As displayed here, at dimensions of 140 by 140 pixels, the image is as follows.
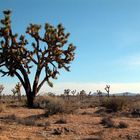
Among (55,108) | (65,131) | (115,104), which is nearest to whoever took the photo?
(65,131)

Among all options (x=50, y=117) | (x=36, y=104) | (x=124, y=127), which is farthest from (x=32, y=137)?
(x=36, y=104)

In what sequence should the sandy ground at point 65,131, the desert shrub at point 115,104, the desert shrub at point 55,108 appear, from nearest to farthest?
the sandy ground at point 65,131 → the desert shrub at point 55,108 → the desert shrub at point 115,104

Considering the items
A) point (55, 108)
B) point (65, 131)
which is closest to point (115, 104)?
point (55, 108)

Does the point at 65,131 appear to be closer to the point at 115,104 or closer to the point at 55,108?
the point at 55,108

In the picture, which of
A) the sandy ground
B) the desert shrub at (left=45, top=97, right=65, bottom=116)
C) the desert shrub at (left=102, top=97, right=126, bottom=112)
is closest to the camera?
the sandy ground

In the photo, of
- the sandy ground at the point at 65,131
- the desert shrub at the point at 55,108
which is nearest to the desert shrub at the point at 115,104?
the desert shrub at the point at 55,108

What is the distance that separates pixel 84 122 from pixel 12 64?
11.9m

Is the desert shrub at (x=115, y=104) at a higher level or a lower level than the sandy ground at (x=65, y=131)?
higher

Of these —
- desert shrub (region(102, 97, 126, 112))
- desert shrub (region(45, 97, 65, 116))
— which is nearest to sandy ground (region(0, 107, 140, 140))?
Result: desert shrub (region(45, 97, 65, 116))

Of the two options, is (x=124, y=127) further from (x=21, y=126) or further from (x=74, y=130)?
(x=21, y=126)

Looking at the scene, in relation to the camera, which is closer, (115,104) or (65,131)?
(65,131)

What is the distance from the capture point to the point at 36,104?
2728 centimetres

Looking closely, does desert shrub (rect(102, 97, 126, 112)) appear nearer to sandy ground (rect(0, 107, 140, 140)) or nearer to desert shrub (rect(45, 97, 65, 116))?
desert shrub (rect(45, 97, 65, 116))

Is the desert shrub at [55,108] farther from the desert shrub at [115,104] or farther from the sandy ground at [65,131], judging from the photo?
the desert shrub at [115,104]
